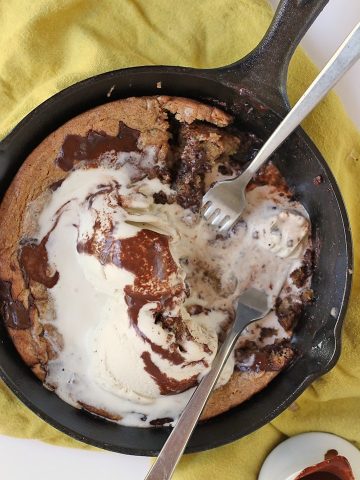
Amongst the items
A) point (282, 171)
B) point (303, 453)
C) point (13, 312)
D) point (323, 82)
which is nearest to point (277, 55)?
point (323, 82)

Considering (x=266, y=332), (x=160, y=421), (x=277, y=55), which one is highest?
(x=277, y=55)

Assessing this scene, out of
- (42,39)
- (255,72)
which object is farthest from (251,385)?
(42,39)

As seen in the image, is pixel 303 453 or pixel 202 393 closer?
pixel 202 393

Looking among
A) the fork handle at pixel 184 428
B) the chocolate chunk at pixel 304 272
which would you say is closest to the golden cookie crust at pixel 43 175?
the fork handle at pixel 184 428

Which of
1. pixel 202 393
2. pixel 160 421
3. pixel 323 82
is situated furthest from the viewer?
pixel 160 421

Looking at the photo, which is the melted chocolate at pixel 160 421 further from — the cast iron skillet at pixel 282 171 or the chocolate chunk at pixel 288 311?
the chocolate chunk at pixel 288 311

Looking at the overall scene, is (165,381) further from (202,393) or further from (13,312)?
(13,312)

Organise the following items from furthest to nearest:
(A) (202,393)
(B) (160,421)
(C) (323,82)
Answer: (B) (160,421)
(A) (202,393)
(C) (323,82)
